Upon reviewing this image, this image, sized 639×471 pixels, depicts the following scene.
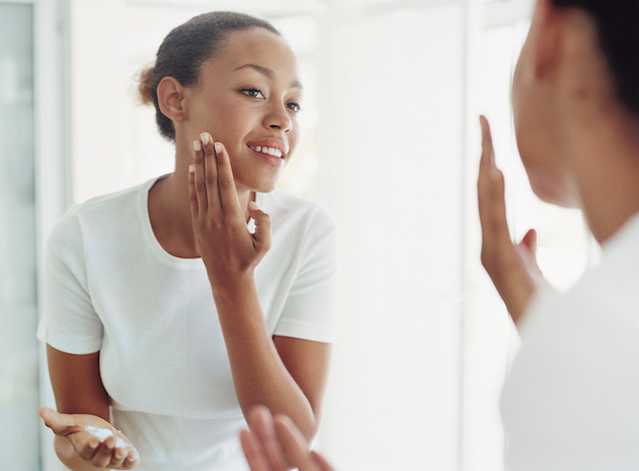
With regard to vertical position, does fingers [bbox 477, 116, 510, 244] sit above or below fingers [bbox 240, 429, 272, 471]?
above

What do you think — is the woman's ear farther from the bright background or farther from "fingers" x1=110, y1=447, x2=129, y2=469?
the bright background

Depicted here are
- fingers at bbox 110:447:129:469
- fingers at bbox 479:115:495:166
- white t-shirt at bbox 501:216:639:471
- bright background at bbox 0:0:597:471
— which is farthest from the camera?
bright background at bbox 0:0:597:471

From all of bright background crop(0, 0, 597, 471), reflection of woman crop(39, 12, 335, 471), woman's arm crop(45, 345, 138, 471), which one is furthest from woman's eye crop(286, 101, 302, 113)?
bright background crop(0, 0, 597, 471)

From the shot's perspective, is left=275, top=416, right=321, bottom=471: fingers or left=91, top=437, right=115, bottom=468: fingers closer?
left=275, top=416, right=321, bottom=471: fingers

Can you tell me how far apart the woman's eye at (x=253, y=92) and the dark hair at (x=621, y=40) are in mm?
551

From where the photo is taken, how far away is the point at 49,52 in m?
1.89

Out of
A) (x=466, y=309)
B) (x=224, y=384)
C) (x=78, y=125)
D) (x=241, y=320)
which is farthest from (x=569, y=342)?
(x=78, y=125)

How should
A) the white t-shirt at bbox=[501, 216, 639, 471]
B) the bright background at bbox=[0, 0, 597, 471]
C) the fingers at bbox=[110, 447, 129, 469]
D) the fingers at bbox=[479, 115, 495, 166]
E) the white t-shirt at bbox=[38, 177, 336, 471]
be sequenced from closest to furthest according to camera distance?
the white t-shirt at bbox=[501, 216, 639, 471] < the fingers at bbox=[479, 115, 495, 166] < the fingers at bbox=[110, 447, 129, 469] < the white t-shirt at bbox=[38, 177, 336, 471] < the bright background at bbox=[0, 0, 597, 471]

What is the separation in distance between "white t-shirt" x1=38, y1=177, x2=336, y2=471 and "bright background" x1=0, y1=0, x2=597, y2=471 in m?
0.90

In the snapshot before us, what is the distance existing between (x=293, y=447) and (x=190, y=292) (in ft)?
1.47

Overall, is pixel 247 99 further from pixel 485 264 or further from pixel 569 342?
pixel 569 342

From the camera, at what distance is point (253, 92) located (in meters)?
0.90

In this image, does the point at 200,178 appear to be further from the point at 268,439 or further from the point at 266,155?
the point at 268,439

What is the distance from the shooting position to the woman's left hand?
812mm
